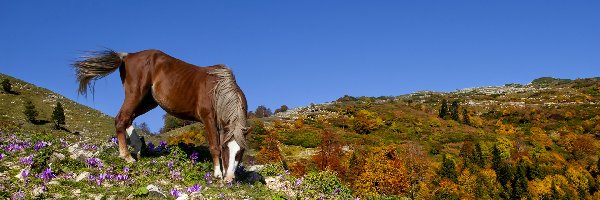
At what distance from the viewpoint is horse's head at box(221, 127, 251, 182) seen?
368 inches

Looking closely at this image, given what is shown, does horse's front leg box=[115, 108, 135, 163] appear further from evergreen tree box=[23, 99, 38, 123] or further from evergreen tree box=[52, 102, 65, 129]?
evergreen tree box=[23, 99, 38, 123]

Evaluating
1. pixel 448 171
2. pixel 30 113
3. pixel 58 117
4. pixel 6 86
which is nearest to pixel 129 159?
pixel 58 117

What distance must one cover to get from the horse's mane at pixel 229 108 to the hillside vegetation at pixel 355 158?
3.41ft

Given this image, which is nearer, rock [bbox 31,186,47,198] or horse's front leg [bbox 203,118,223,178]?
rock [bbox 31,186,47,198]

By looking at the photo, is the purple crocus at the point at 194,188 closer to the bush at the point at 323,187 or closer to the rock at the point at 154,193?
the rock at the point at 154,193

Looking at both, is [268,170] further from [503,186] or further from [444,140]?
[444,140]

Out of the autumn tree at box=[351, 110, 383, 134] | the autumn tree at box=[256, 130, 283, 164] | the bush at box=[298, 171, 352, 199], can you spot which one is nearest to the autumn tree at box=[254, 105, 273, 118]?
the autumn tree at box=[351, 110, 383, 134]

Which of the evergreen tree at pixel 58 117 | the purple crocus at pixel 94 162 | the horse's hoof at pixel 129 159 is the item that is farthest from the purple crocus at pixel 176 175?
the evergreen tree at pixel 58 117

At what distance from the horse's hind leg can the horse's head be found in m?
2.46

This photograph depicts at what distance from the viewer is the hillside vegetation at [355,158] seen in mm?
9516

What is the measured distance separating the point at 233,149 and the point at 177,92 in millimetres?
2231

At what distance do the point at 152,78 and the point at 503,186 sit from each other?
53564mm

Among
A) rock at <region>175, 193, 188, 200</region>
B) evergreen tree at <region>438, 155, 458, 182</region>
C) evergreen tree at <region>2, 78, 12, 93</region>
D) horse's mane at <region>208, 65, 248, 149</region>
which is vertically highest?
evergreen tree at <region>2, 78, 12, 93</region>

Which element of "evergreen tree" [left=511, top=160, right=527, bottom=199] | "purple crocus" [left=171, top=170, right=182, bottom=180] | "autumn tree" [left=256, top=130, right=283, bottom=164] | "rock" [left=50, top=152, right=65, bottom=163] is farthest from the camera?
"evergreen tree" [left=511, top=160, right=527, bottom=199]
